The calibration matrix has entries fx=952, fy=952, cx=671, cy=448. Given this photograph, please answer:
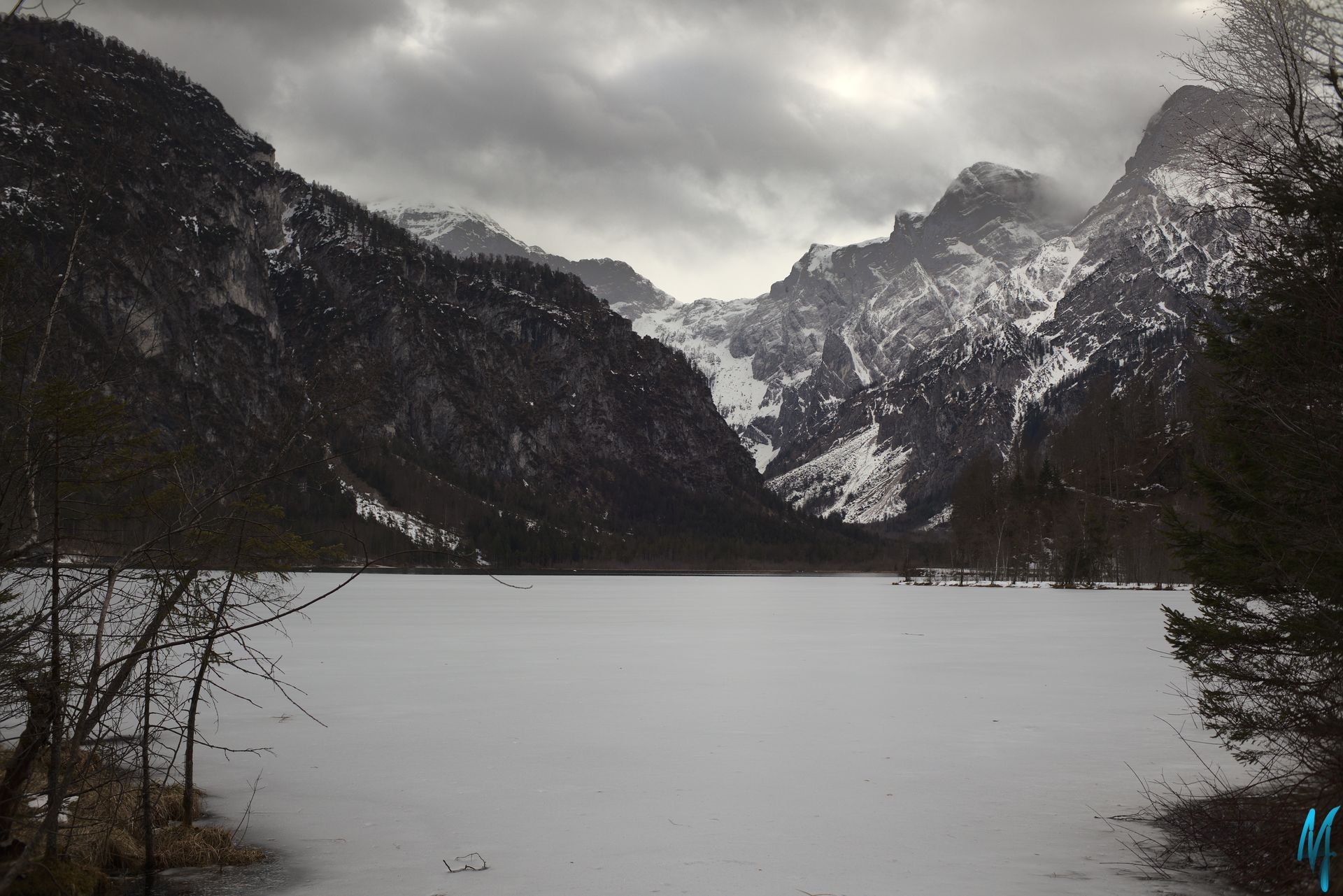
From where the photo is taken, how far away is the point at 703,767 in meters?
13.0

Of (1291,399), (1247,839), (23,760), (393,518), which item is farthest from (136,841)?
(393,518)

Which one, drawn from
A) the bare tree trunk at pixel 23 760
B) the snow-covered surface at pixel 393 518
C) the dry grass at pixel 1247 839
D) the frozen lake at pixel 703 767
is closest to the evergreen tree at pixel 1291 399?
the dry grass at pixel 1247 839

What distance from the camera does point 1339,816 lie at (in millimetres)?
7094

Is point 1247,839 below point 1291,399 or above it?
below

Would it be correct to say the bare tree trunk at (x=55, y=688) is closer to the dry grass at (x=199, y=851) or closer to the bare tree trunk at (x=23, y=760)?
the bare tree trunk at (x=23, y=760)

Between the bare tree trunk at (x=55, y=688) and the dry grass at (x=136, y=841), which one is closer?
the bare tree trunk at (x=55, y=688)

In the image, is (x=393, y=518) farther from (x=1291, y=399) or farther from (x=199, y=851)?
(x=1291, y=399)

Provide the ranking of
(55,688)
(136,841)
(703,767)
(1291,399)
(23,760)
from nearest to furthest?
1. (55,688)
2. (23,760)
3. (1291,399)
4. (136,841)
5. (703,767)

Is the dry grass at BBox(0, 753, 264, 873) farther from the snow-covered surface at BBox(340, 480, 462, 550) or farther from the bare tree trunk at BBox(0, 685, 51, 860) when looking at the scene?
the snow-covered surface at BBox(340, 480, 462, 550)

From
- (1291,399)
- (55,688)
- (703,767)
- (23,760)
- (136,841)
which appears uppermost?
(1291,399)

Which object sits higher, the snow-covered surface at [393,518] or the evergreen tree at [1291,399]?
the evergreen tree at [1291,399]

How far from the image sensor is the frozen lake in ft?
28.9

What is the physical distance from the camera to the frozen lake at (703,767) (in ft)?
28.9

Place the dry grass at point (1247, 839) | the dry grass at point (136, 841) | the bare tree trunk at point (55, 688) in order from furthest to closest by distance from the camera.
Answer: the dry grass at point (136, 841) < the dry grass at point (1247, 839) < the bare tree trunk at point (55, 688)
